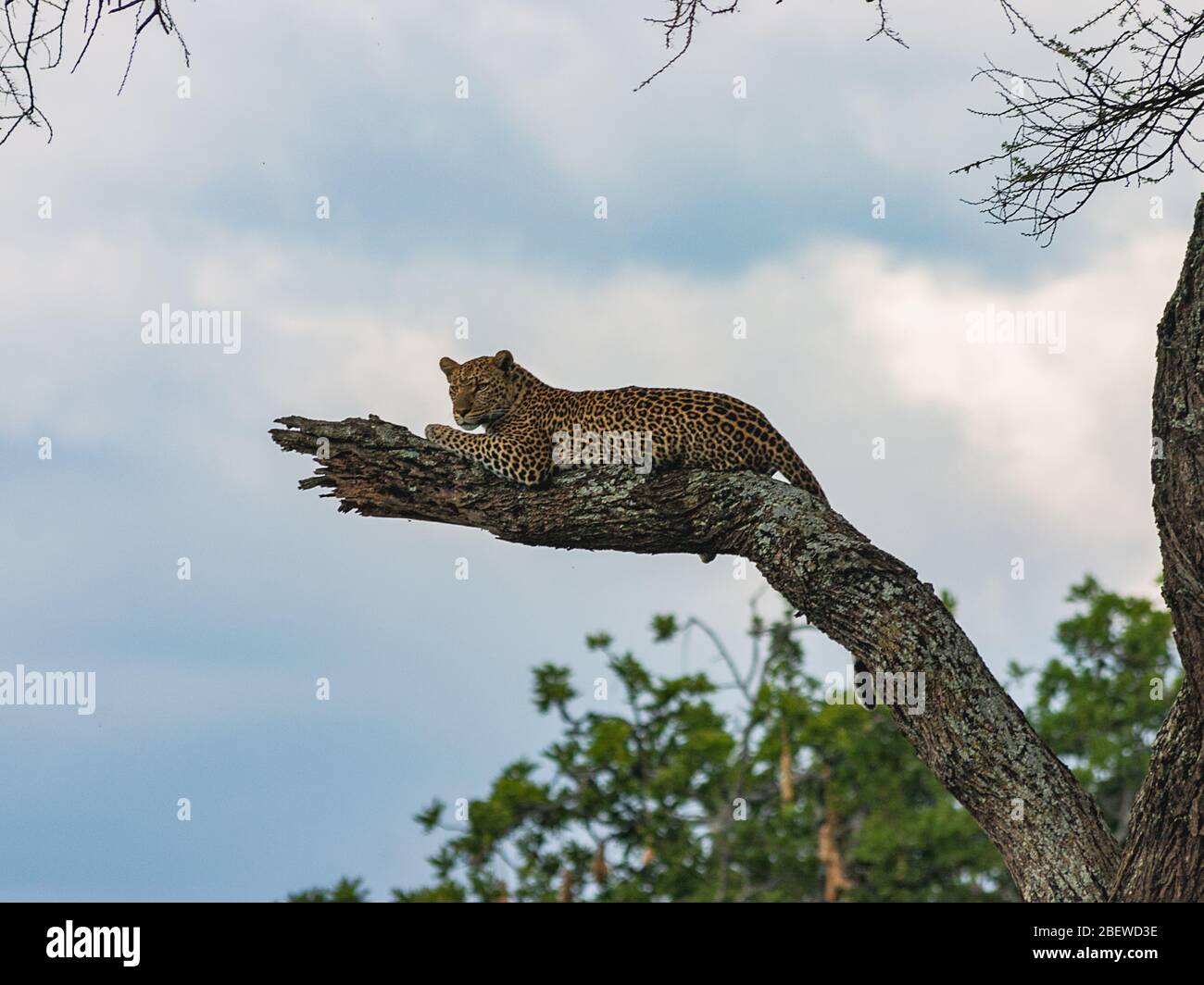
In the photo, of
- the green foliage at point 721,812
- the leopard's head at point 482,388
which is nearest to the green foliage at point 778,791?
the green foliage at point 721,812

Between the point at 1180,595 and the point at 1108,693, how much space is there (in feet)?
69.2

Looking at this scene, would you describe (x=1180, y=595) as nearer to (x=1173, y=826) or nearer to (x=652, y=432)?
(x=1173, y=826)

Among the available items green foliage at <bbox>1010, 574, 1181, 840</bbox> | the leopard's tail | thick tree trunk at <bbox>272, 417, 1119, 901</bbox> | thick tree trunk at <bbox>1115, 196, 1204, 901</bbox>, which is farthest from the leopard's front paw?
green foliage at <bbox>1010, 574, 1181, 840</bbox>

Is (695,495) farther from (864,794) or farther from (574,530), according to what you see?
(864,794)

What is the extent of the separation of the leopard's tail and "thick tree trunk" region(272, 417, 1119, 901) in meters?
0.55

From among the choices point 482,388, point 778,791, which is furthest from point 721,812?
point 482,388

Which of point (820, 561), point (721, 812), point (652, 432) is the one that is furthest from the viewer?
point (721, 812)

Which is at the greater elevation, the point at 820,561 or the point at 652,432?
the point at 652,432

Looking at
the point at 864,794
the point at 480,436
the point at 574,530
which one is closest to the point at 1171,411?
the point at 574,530

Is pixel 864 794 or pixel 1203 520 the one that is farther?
pixel 864 794

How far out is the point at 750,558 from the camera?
8.21 meters

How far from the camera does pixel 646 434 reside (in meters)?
8.95

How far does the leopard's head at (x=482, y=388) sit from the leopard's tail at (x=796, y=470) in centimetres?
229
